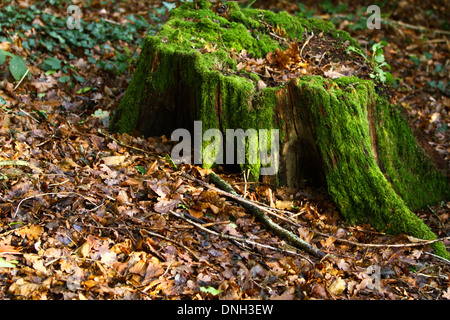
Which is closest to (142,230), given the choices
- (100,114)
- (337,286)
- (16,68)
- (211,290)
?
(211,290)

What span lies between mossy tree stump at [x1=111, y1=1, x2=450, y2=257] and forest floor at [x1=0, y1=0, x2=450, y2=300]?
0.73ft

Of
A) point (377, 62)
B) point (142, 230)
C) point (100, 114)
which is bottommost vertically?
point (142, 230)

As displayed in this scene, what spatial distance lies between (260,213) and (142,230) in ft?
3.61

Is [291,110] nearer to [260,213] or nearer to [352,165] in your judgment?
[352,165]

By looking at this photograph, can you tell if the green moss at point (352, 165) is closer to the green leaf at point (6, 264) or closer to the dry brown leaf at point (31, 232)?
the dry brown leaf at point (31, 232)

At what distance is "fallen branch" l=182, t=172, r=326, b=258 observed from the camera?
3.64 m

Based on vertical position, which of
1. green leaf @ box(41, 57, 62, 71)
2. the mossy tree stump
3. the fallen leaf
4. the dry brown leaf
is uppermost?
A: green leaf @ box(41, 57, 62, 71)

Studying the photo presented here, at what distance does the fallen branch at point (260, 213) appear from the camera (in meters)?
3.64

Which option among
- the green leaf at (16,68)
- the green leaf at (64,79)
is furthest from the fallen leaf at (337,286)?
the green leaf at (64,79)

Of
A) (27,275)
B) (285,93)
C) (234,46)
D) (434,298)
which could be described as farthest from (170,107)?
(434,298)

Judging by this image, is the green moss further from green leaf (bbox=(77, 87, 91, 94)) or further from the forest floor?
green leaf (bbox=(77, 87, 91, 94))

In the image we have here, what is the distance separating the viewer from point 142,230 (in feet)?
11.4

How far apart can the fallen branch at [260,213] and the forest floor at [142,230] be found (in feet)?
0.18

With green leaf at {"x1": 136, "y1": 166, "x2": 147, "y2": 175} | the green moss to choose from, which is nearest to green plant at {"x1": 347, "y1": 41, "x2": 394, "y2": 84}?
the green moss
